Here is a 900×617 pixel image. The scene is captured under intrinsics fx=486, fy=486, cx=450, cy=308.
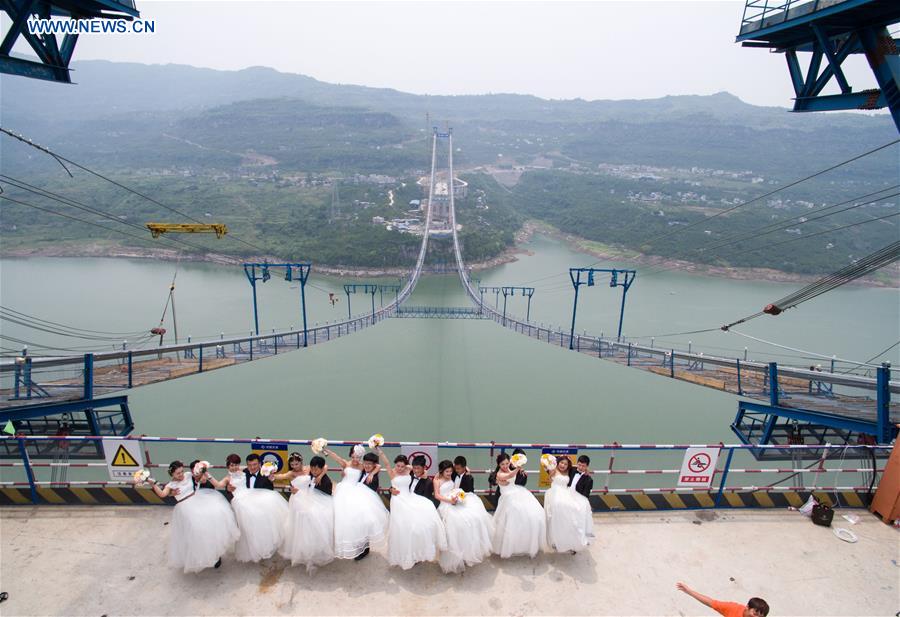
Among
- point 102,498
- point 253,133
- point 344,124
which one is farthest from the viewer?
point 344,124

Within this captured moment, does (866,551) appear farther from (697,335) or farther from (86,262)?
(86,262)

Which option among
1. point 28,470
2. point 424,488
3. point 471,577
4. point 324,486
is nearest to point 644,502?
point 471,577

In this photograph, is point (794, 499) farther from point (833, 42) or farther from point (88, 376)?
point (88, 376)

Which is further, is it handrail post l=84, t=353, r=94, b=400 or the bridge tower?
handrail post l=84, t=353, r=94, b=400

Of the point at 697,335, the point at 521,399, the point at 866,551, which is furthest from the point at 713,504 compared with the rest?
the point at 697,335

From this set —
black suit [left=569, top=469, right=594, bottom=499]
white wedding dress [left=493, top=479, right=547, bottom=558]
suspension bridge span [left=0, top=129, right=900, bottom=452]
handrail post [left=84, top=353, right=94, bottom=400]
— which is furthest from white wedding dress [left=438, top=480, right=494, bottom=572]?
handrail post [left=84, top=353, right=94, bottom=400]

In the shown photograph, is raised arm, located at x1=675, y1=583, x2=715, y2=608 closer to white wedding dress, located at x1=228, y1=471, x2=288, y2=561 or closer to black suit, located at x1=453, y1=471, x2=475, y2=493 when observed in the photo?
black suit, located at x1=453, y1=471, x2=475, y2=493
